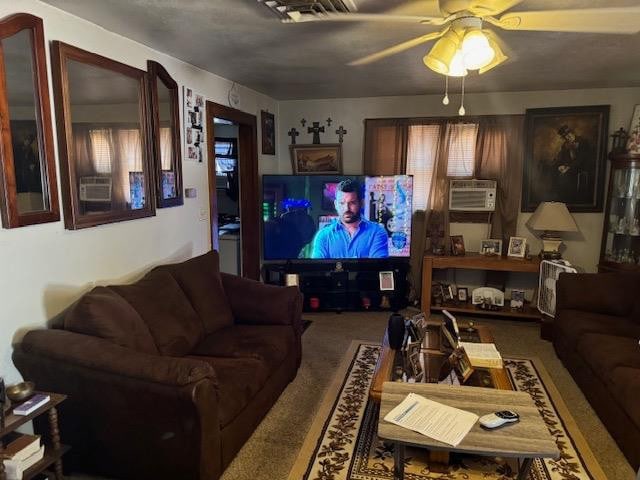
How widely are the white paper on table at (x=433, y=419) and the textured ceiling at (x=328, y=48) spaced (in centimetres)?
180

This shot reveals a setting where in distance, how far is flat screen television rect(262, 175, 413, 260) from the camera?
14.5ft

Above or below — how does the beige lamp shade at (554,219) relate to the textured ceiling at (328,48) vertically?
below

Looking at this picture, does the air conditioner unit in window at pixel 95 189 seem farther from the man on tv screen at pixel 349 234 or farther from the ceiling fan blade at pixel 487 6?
the man on tv screen at pixel 349 234

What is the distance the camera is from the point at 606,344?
2703 mm

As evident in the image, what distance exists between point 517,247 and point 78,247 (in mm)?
3816

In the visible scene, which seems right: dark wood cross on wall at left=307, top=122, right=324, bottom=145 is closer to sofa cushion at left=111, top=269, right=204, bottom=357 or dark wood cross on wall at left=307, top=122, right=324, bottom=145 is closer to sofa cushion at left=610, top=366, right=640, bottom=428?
sofa cushion at left=111, top=269, right=204, bottom=357

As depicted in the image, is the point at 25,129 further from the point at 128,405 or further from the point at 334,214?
the point at 334,214

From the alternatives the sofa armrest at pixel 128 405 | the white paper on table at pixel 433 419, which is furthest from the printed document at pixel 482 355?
the sofa armrest at pixel 128 405

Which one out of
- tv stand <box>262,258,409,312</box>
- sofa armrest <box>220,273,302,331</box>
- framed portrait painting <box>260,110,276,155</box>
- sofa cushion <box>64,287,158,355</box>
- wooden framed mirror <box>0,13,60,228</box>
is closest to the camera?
wooden framed mirror <box>0,13,60,228</box>

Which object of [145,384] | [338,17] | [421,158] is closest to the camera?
[145,384]

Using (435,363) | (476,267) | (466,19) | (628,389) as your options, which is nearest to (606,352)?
(628,389)

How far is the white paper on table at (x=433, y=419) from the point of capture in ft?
5.26

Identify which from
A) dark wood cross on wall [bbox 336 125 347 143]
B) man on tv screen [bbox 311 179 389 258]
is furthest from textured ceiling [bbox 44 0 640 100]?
man on tv screen [bbox 311 179 389 258]

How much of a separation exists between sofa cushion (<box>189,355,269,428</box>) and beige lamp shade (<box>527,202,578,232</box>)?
3.03 meters
